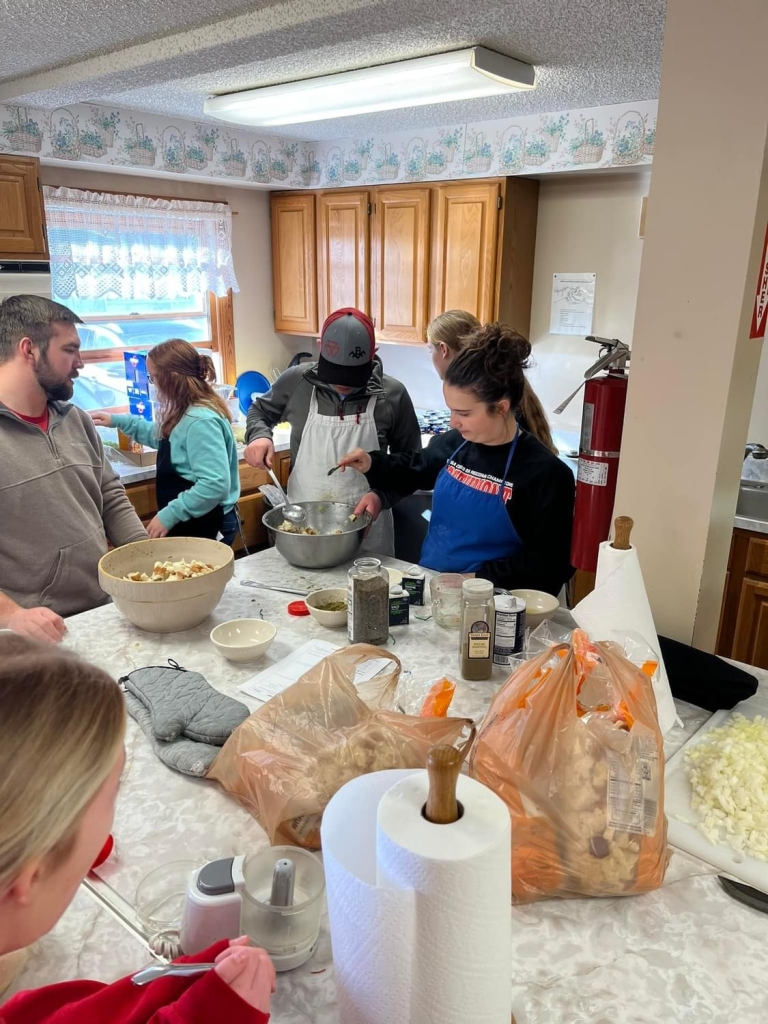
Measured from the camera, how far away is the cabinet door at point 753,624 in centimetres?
281

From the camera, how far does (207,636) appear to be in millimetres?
1717

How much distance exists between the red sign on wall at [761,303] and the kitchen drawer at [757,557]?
1.40 meters

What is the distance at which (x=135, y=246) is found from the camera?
4.16 m

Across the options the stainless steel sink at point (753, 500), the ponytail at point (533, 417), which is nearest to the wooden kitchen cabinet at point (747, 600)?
the stainless steel sink at point (753, 500)

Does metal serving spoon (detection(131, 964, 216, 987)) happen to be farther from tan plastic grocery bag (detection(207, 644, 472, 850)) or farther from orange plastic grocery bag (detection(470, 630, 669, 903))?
orange plastic grocery bag (detection(470, 630, 669, 903))

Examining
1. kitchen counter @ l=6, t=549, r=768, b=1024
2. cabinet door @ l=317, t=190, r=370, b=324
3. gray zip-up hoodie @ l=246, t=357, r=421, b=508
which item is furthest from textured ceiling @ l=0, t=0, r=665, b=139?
kitchen counter @ l=6, t=549, r=768, b=1024

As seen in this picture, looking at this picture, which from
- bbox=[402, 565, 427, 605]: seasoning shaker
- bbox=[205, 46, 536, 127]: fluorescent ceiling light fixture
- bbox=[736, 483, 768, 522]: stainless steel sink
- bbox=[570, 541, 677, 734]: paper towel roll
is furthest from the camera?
bbox=[736, 483, 768, 522]: stainless steel sink

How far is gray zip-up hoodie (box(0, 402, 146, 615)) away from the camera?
6.63 feet

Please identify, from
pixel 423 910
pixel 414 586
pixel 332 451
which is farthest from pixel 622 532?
pixel 332 451

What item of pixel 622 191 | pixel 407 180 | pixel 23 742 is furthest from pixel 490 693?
pixel 407 180

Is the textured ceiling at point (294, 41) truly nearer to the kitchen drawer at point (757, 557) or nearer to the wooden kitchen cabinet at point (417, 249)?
the wooden kitchen cabinet at point (417, 249)

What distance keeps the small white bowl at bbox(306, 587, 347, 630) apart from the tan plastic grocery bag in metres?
0.51

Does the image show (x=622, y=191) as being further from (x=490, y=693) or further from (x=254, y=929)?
(x=254, y=929)

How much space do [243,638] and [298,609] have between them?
8.2 inches
